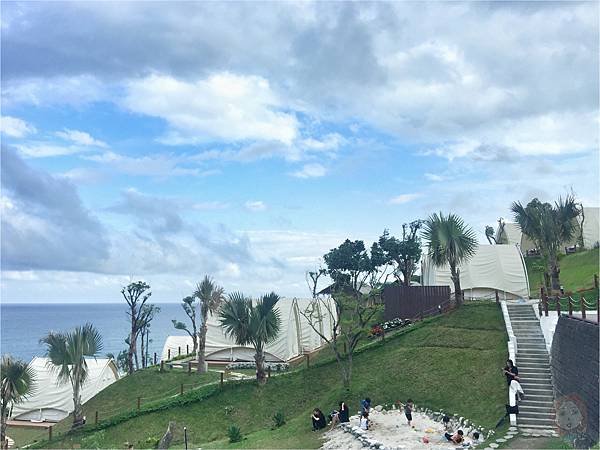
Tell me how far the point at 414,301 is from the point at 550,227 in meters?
10.0

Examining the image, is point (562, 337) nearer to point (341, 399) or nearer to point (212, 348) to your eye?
point (341, 399)

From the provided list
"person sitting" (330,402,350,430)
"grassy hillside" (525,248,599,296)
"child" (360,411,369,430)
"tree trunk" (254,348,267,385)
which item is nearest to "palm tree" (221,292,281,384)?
"tree trunk" (254,348,267,385)

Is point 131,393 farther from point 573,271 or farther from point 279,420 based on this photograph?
point 573,271

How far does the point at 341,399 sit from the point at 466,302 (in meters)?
11.9

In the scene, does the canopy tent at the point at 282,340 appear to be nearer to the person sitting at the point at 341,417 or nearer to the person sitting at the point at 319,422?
the person sitting at the point at 319,422

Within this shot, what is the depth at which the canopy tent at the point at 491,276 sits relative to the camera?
39781mm

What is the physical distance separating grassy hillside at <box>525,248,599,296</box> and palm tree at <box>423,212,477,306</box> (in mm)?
9645

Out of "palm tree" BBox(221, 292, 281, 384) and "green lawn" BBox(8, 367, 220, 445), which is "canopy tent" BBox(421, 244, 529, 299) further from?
"green lawn" BBox(8, 367, 220, 445)

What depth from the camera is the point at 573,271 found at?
43125mm

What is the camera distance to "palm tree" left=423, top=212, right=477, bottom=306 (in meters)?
31.3

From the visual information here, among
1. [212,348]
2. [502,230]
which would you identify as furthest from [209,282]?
[502,230]

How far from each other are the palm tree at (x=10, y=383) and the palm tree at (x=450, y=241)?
77.2 ft

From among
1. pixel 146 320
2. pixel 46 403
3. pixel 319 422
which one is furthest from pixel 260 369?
pixel 146 320

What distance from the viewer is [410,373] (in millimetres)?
25203
